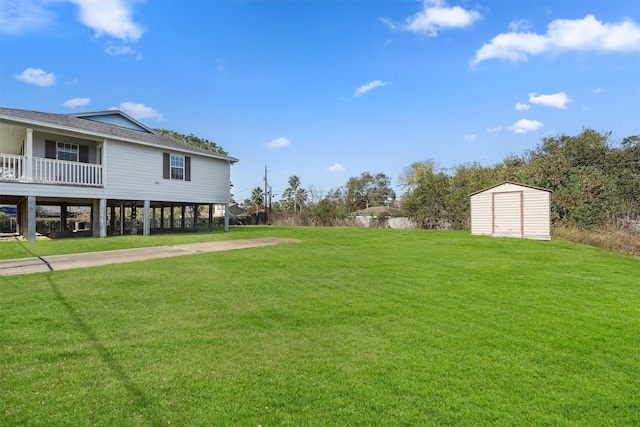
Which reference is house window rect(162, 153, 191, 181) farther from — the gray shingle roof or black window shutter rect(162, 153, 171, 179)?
the gray shingle roof

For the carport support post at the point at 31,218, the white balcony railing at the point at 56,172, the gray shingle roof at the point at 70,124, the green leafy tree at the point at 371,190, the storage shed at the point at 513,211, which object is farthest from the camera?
the green leafy tree at the point at 371,190

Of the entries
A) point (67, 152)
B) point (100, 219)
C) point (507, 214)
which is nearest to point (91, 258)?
point (100, 219)

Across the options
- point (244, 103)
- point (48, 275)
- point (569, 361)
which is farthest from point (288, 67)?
point (569, 361)

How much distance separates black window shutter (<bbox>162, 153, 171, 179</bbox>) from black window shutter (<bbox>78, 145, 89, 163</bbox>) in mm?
3211

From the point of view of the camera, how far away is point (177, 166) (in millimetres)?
16312

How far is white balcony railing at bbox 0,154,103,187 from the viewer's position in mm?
12023

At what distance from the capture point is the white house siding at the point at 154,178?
14.0 m

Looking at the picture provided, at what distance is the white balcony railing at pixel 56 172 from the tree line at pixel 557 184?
17.9 meters

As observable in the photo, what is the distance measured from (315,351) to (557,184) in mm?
20907

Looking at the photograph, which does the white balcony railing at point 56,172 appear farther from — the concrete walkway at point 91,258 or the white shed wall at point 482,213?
the white shed wall at point 482,213

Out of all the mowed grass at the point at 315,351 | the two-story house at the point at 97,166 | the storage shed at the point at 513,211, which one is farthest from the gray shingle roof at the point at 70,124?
the storage shed at the point at 513,211

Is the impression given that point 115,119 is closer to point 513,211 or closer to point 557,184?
point 513,211

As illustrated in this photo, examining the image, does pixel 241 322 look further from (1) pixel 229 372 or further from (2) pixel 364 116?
(2) pixel 364 116

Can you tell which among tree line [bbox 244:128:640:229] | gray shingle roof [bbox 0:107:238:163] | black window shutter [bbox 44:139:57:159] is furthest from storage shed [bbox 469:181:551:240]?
black window shutter [bbox 44:139:57:159]
